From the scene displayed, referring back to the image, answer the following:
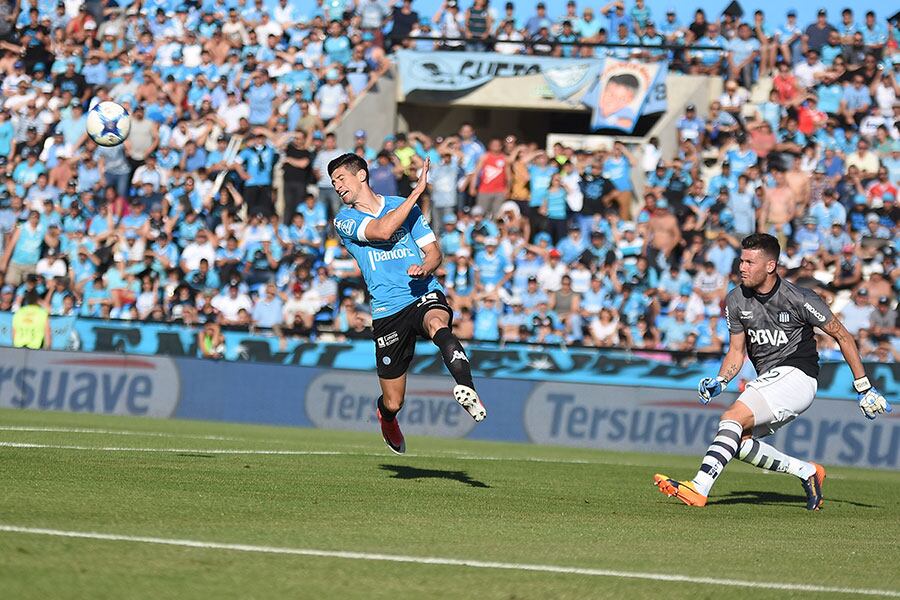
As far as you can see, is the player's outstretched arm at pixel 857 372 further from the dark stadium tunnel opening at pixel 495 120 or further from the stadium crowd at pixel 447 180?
the dark stadium tunnel opening at pixel 495 120

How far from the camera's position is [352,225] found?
36.7 ft

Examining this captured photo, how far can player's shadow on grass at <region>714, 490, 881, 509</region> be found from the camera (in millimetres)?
11820

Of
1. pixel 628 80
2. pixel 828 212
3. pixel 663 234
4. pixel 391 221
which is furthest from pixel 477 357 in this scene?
pixel 391 221

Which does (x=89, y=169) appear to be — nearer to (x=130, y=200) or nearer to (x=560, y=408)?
(x=130, y=200)

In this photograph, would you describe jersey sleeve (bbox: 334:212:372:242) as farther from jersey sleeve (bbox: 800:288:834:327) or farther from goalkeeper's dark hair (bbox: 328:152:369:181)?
jersey sleeve (bbox: 800:288:834:327)

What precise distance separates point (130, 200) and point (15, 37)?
7.32m

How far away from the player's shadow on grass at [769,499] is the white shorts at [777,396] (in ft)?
3.40

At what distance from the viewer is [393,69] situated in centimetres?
3086

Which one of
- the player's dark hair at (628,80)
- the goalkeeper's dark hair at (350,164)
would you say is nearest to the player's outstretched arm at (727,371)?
the goalkeeper's dark hair at (350,164)

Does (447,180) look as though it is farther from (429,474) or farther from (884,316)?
(429,474)

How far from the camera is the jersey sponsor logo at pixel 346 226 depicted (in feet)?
36.7

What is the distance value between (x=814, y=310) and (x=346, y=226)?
376cm

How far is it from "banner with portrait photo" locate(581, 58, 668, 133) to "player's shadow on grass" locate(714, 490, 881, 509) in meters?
17.0

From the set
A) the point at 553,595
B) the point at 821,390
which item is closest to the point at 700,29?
the point at 821,390
